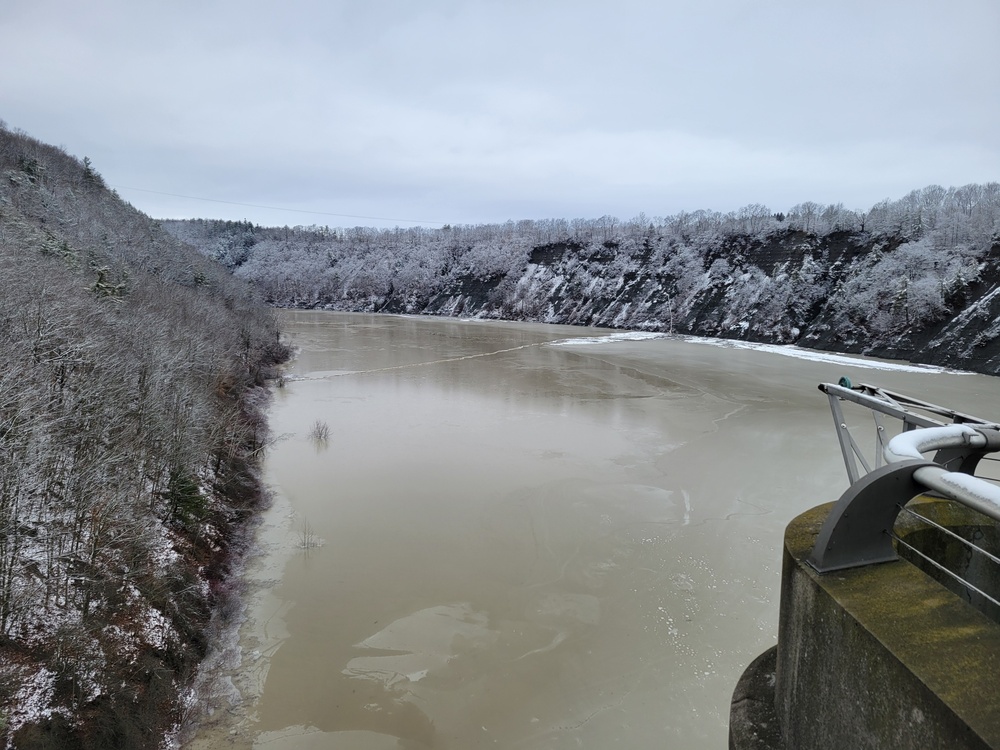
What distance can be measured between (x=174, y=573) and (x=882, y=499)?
342 inches

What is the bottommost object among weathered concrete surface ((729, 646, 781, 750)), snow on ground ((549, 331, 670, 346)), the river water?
the river water

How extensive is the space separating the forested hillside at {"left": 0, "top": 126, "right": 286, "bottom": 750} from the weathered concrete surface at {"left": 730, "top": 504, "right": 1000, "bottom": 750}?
237 inches

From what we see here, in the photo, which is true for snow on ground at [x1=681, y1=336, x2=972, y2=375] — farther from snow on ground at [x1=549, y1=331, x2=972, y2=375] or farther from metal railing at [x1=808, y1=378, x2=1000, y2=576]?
metal railing at [x1=808, y1=378, x2=1000, y2=576]

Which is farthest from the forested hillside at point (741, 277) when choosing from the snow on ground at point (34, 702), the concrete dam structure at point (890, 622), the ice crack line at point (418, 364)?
the snow on ground at point (34, 702)

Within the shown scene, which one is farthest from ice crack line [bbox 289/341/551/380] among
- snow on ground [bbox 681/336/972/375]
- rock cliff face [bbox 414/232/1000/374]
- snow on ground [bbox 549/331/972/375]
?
rock cliff face [bbox 414/232/1000/374]

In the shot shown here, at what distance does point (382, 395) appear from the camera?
23.8 meters

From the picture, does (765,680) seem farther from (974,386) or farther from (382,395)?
(974,386)

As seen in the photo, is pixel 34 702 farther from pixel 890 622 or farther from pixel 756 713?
pixel 890 622

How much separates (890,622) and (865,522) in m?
0.45

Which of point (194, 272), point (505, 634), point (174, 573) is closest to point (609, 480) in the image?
point (505, 634)

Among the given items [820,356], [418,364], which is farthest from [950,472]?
[820,356]

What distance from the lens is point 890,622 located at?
2193 millimetres

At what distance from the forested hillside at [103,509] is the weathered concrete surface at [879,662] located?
19.7 ft

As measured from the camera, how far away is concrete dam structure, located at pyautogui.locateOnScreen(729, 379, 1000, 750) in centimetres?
191
